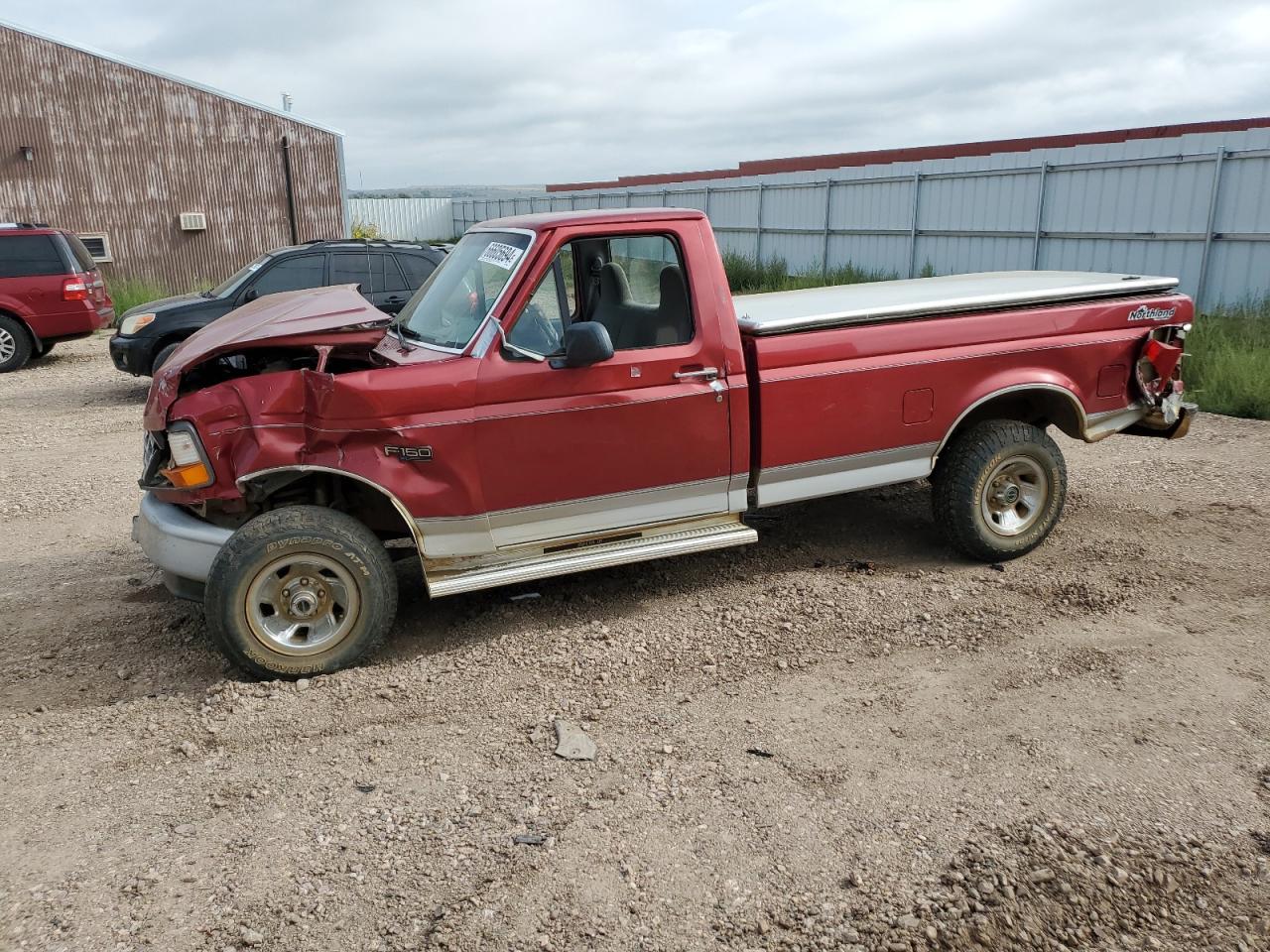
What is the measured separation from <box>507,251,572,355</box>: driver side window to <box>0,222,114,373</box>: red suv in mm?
11950

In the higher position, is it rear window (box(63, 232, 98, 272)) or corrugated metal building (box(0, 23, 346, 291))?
corrugated metal building (box(0, 23, 346, 291))

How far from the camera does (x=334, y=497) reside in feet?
16.0

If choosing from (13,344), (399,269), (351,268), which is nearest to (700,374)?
(399,269)

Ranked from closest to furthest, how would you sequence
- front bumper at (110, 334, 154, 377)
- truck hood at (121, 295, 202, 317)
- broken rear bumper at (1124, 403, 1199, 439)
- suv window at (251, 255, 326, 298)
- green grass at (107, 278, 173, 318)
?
broken rear bumper at (1124, 403, 1199, 439)
front bumper at (110, 334, 154, 377)
truck hood at (121, 295, 202, 317)
suv window at (251, 255, 326, 298)
green grass at (107, 278, 173, 318)

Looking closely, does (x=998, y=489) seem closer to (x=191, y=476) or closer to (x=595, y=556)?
(x=595, y=556)

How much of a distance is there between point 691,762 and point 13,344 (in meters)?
14.0

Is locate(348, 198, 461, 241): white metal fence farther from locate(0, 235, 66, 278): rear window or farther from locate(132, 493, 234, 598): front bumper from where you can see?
locate(132, 493, 234, 598): front bumper

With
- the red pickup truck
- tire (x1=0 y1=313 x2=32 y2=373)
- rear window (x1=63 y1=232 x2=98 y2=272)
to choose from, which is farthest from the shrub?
the red pickup truck

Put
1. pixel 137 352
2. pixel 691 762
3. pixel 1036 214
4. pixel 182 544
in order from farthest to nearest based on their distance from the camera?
pixel 1036 214
pixel 137 352
pixel 182 544
pixel 691 762

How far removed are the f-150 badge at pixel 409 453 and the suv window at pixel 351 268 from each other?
25.0ft

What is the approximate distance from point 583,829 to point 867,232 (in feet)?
57.0

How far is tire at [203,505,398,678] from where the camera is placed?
4328 millimetres

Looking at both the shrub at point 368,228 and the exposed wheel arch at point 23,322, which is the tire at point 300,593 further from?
the shrub at point 368,228

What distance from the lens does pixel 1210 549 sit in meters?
5.95
